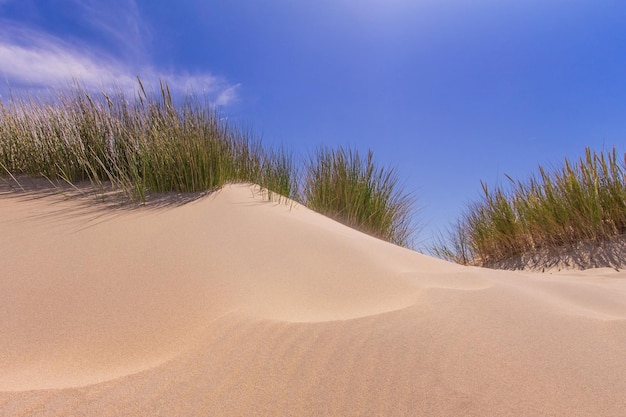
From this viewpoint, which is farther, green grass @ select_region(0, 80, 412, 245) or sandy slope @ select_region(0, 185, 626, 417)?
green grass @ select_region(0, 80, 412, 245)

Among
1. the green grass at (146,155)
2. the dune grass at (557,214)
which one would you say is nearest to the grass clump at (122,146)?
the green grass at (146,155)

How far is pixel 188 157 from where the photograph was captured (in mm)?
3480

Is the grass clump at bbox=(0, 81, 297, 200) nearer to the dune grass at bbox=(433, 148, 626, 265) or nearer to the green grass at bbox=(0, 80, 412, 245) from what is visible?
the green grass at bbox=(0, 80, 412, 245)

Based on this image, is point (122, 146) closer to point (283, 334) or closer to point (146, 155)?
point (146, 155)

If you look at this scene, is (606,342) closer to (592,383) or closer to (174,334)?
(592,383)

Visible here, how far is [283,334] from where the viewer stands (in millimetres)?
1150

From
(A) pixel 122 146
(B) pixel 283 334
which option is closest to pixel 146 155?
(A) pixel 122 146

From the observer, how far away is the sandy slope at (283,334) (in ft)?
2.95

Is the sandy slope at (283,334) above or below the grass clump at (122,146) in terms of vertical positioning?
below

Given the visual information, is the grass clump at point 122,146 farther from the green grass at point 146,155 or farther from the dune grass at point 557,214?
the dune grass at point 557,214

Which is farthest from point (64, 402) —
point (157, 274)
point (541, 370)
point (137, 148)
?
point (137, 148)

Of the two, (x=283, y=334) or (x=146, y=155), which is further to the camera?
(x=146, y=155)

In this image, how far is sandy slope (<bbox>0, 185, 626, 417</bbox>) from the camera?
0.90 metres

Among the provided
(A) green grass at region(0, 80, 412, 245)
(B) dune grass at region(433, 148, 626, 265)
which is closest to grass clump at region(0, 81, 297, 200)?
(A) green grass at region(0, 80, 412, 245)
